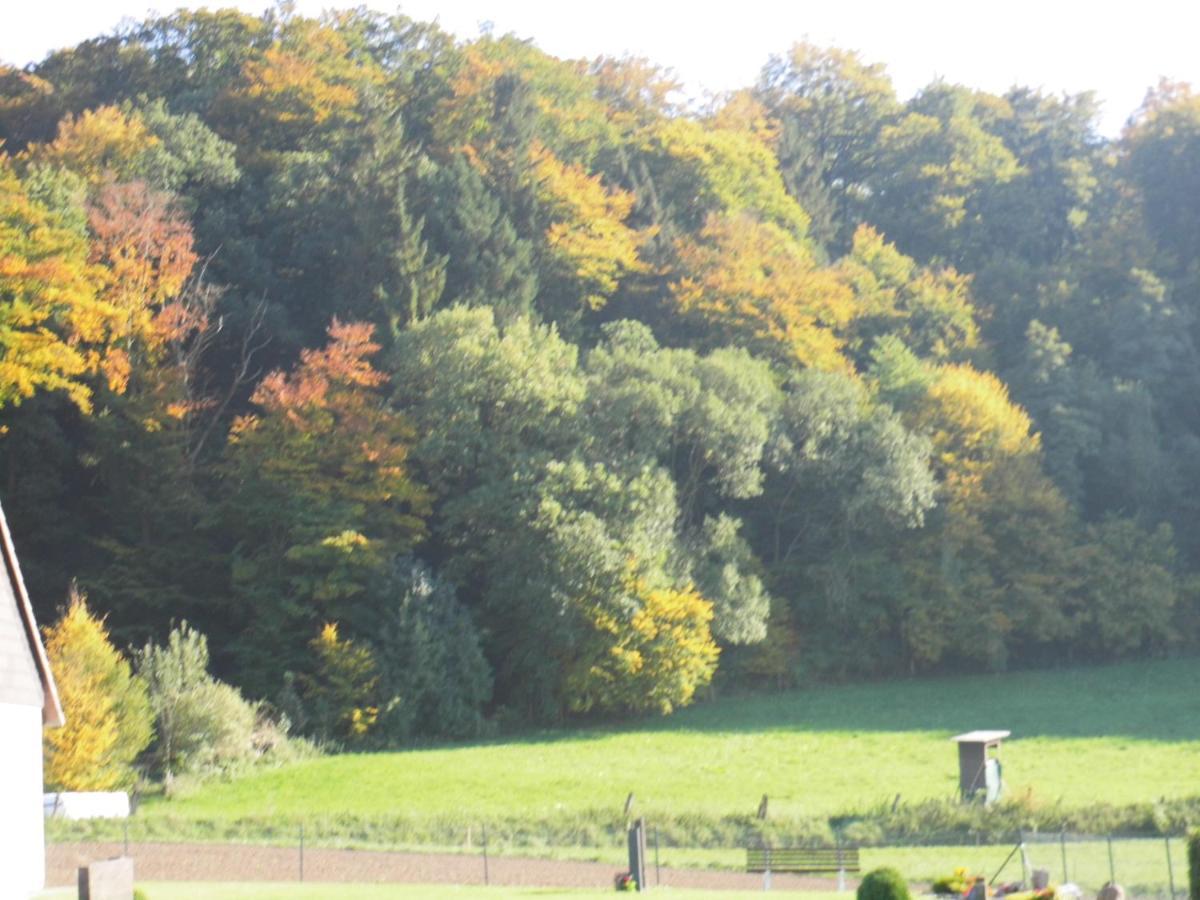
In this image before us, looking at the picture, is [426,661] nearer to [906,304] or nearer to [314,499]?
[314,499]

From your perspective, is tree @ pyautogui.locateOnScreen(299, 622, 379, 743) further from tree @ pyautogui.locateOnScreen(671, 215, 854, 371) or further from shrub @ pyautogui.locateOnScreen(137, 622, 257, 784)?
tree @ pyautogui.locateOnScreen(671, 215, 854, 371)

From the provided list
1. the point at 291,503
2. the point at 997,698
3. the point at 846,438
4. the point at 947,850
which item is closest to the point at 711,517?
the point at 846,438

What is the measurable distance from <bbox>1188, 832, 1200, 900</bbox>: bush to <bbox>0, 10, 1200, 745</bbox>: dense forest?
28667 mm

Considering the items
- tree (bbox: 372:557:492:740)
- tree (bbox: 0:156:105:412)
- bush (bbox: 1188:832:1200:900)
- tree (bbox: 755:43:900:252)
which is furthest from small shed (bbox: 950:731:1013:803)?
tree (bbox: 755:43:900:252)

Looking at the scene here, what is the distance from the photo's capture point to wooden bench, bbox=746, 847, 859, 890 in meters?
29.5

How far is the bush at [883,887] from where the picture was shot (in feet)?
70.6

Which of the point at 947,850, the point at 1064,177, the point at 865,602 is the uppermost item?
the point at 1064,177

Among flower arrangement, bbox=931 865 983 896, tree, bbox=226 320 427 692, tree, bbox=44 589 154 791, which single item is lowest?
flower arrangement, bbox=931 865 983 896

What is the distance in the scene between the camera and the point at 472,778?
42.6 m

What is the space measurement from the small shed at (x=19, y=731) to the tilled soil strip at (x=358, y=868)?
6.31m

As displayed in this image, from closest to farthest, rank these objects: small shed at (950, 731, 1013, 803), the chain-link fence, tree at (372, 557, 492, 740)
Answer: the chain-link fence < small shed at (950, 731, 1013, 803) < tree at (372, 557, 492, 740)

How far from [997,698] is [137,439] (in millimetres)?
28572

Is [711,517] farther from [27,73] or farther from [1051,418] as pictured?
[27,73]

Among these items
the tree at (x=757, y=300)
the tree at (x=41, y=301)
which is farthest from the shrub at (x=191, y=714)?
the tree at (x=757, y=300)
